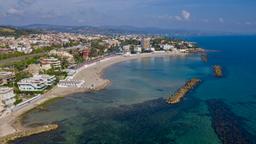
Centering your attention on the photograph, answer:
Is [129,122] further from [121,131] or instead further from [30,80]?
[30,80]

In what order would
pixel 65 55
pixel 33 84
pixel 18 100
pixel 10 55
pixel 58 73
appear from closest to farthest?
pixel 18 100 < pixel 33 84 < pixel 58 73 < pixel 65 55 < pixel 10 55

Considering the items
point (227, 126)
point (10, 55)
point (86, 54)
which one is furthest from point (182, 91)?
point (10, 55)

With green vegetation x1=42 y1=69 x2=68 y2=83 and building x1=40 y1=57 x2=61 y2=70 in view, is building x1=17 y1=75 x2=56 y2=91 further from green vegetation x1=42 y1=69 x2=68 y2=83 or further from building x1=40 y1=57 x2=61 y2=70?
building x1=40 y1=57 x2=61 y2=70

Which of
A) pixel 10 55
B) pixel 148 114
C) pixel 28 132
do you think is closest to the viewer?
pixel 28 132

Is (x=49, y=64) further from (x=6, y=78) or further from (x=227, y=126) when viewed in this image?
(x=227, y=126)

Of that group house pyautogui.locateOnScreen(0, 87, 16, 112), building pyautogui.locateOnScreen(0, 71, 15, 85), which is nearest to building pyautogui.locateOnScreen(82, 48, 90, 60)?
building pyautogui.locateOnScreen(0, 71, 15, 85)

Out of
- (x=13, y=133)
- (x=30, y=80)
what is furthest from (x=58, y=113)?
(x=30, y=80)
